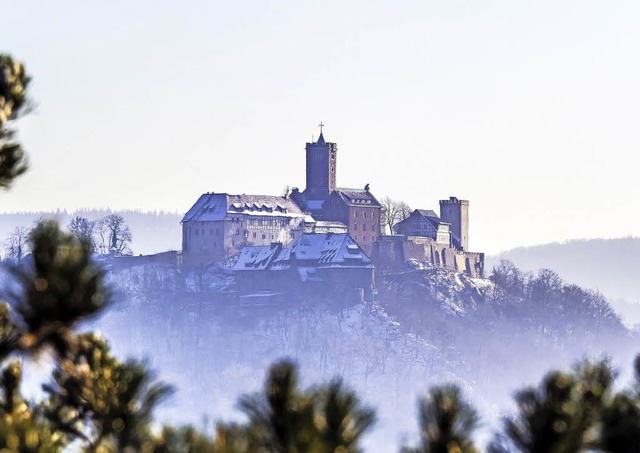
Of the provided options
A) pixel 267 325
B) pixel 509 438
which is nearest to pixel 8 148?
pixel 509 438

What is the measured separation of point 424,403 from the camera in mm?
10344

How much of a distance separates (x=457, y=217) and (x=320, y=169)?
41.6 feet

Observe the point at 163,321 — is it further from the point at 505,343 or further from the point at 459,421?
the point at 459,421

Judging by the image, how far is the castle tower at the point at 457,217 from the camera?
5507 inches

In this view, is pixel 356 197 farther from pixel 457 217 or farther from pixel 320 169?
pixel 457 217

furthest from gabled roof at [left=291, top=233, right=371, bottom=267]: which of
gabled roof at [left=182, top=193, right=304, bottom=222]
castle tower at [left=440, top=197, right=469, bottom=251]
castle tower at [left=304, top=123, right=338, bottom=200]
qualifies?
castle tower at [left=440, top=197, right=469, bottom=251]

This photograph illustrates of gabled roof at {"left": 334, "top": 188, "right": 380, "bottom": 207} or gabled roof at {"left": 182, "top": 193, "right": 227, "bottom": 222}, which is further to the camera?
gabled roof at {"left": 334, "top": 188, "right": 380, "bottom": 207}

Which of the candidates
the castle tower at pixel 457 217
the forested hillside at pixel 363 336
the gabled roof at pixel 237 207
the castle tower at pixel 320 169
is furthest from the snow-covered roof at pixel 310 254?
the castle tower at pixel 457 217

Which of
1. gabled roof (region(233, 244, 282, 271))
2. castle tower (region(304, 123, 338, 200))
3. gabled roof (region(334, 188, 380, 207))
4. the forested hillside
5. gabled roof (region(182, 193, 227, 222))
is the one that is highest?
castle tower (region(304, 123, 338, 200))

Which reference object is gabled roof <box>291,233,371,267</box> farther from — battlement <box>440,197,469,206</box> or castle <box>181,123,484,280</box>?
battlement <box>440,197,469,206</box>

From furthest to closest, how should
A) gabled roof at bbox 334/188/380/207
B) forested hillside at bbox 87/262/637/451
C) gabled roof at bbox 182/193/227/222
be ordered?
forested hillside at bbox 87/262/637/451 → gabled roof at bbox 334/188/380/207 → gabled roof at bbox 182/193/227/222

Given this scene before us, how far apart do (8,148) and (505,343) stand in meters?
142

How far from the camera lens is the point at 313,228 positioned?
13138cm

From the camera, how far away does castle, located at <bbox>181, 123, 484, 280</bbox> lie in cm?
12781
